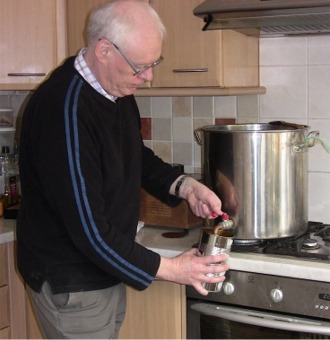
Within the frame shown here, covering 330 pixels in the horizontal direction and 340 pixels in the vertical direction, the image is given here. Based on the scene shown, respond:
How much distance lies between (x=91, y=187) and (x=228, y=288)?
2.09ft

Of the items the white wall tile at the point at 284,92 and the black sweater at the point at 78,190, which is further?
the white wall tile at the point at 284,92

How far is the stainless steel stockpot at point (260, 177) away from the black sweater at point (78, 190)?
0.30m

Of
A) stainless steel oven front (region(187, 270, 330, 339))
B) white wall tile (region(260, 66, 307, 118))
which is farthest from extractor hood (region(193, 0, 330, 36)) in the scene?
stainless steel oven front (region(187, 270, 330, 339))

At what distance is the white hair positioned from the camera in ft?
4.91

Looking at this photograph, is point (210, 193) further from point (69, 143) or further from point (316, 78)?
point (316, 78)

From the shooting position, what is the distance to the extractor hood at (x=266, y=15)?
1768 millimetres

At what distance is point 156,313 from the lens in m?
2.06

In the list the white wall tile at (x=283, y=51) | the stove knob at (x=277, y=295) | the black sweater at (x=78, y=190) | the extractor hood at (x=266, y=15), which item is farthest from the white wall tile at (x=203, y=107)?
the stove knob at (x=277, y=295)

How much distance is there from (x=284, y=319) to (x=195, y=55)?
85cm

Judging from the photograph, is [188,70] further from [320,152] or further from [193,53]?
[320,152]

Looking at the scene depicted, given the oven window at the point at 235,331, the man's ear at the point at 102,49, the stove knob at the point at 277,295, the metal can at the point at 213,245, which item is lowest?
the oven window at the point at 235,331

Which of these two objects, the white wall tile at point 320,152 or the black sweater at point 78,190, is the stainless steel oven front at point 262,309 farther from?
the white wall tile at point 320,152

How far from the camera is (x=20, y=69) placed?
235 cm

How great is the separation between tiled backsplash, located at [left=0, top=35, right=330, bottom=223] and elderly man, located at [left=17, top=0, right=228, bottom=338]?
2.38 feet
